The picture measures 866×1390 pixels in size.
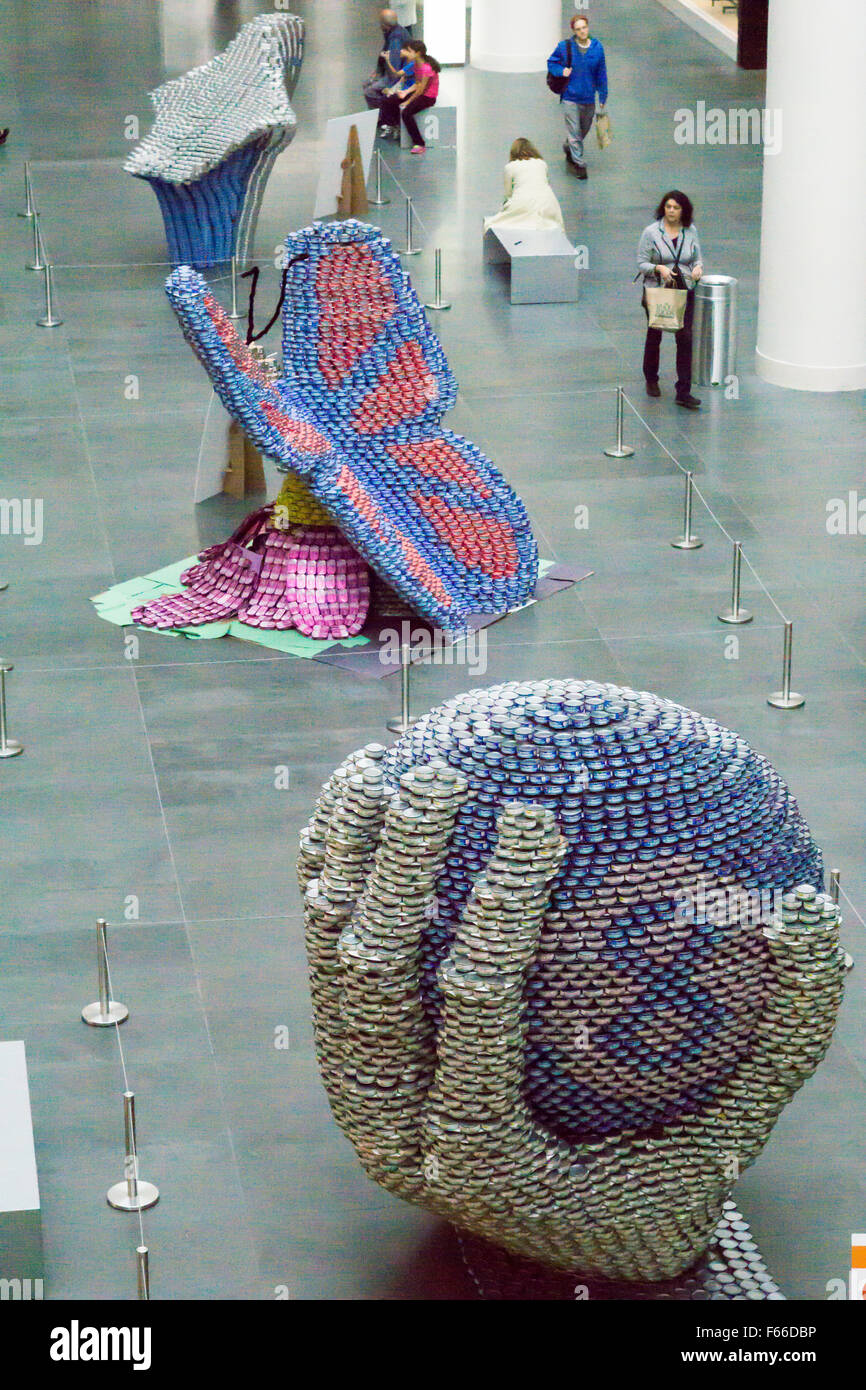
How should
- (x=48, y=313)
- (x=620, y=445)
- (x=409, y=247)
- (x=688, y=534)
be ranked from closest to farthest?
1. (x=688, y=534)
2. (x=620, y=445)
3. (x=48, y=313)
4. (x=409, y=247)

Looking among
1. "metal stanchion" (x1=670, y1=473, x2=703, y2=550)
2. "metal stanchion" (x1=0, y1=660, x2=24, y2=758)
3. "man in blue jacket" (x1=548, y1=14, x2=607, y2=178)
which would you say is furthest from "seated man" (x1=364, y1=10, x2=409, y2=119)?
"metal stanchion" (x1=0, y1=660, x2=24, y2=758)

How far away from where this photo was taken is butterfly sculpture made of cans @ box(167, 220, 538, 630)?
13.3 metres

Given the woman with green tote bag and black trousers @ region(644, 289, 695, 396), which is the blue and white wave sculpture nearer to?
the woman with green tote bag

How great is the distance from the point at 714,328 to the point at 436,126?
912cm

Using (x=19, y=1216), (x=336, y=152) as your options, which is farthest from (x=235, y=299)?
(x=19, y=1216)

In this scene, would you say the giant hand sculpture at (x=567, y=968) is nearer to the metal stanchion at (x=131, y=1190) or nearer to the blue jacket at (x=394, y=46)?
the metal stanchion at (x=131, y=1190)

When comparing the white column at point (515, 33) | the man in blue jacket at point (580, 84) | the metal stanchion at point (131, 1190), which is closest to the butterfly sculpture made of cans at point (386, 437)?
the metal stanchion at point (131, 1190)

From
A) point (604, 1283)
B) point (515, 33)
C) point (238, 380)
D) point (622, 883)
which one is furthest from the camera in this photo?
point (515, 33)

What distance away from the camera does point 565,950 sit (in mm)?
7258

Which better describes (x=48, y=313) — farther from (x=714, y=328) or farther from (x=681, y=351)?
(x=714, y=328)

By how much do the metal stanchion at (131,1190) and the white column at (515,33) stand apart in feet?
73.1

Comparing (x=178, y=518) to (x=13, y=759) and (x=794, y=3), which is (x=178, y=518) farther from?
(x=794, y=3)

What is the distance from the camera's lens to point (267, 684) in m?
13.2

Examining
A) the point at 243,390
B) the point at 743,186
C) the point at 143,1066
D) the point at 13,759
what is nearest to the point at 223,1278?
the point at 143,1066
